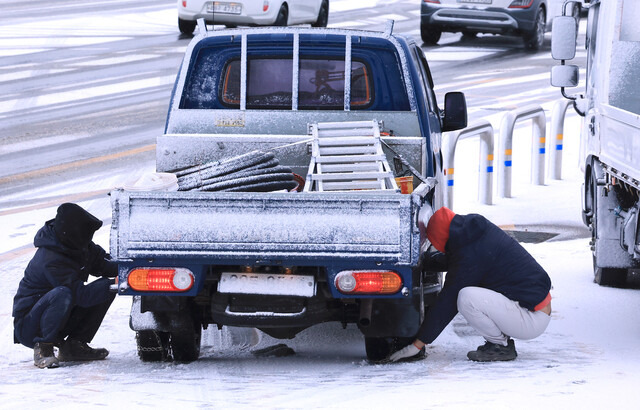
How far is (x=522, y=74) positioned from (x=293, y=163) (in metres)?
14.2

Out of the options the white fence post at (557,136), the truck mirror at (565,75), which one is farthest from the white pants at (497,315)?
the white fence post at (557,136)

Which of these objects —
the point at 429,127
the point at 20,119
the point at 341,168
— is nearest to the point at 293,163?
the point at 341,168

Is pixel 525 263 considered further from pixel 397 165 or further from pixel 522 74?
pixel 522 74

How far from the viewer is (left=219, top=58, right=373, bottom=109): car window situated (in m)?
8.02

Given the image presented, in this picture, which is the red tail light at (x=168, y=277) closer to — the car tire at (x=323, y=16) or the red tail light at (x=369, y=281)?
the red tail light at (x=369, y=281)

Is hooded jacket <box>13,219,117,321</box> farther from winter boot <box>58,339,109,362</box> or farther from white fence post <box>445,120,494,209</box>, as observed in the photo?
white fence post <box>445,120,494,209</box>

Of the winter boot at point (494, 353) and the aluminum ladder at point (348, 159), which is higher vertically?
the aluminum ladder at point (348, 159)

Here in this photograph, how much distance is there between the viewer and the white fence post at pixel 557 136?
13797mm

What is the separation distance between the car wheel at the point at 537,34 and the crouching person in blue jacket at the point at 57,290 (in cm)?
1753

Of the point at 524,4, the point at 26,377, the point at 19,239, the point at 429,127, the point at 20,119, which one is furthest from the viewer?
the point at 524,4

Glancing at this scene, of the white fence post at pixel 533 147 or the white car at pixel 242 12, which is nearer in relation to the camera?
the white fence post at pixel 533 147

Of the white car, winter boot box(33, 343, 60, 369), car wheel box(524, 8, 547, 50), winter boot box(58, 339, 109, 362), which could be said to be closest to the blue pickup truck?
winter boot box(58, 339, 109, 362)

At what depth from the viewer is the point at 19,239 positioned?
10.6m

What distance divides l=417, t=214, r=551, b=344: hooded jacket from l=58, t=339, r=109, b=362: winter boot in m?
1.95
